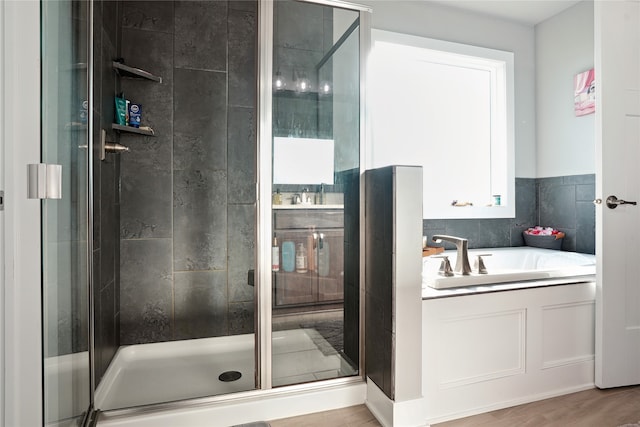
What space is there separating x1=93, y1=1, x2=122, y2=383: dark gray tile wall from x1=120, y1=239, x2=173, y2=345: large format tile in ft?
0.19

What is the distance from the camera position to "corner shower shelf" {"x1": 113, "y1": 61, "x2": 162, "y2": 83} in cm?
218

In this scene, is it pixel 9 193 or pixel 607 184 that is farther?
pixel 607 184

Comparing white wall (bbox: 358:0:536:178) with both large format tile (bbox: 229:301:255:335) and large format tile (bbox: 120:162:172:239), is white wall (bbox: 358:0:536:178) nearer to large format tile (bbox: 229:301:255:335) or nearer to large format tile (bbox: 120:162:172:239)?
large format tile (bbox: 120:162:172:239)

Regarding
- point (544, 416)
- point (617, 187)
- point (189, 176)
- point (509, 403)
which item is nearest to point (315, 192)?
point (189, 176)

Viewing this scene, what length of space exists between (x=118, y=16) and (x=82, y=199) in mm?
1474

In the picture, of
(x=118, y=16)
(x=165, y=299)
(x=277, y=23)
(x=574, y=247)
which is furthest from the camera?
(x=574, y=247)

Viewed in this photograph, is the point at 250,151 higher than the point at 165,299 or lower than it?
higher

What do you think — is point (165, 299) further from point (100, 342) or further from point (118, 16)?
point (118, 16)

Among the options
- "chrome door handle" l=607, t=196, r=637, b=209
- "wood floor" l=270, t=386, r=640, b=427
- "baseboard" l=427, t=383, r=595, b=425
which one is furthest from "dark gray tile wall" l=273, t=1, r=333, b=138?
"chrome door handle" l=607, t=196, r=637, b=209

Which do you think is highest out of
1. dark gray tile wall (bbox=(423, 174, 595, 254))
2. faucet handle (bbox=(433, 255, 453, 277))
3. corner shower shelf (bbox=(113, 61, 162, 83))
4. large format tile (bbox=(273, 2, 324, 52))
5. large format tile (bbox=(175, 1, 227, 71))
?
large format tile (bbox=(175, 1, 227, 71))

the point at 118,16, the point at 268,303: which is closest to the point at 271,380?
the point at 268,303

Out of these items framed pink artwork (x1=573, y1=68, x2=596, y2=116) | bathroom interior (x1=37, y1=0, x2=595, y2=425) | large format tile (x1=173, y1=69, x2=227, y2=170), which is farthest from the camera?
framed pink artwork (x1=573, y1=68, x2=596, y2=116)

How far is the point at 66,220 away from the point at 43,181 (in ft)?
0.90

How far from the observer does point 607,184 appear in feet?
6.99
